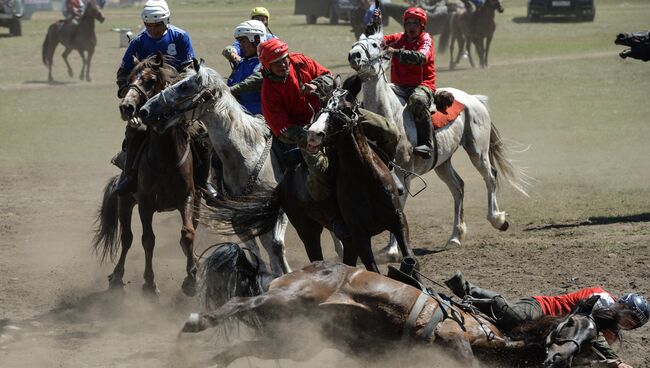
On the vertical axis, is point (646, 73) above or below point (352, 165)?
below

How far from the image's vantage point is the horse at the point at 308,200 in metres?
7.39

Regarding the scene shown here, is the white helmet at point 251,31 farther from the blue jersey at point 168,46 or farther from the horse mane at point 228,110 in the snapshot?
the horse mane at point 228,110

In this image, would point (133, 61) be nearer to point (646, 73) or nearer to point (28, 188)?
point (28, 188)

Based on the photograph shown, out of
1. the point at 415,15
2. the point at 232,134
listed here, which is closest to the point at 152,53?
the point at 232,134

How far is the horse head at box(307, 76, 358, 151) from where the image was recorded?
669cm

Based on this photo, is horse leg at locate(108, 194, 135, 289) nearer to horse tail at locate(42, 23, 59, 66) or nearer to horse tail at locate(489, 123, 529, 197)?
horse tail at locate(489, 123, 529, 197)

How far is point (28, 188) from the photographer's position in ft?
49.4

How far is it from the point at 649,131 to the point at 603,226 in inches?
308

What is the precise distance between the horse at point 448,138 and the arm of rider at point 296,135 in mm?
1878

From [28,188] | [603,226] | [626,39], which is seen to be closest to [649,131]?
[626,39]

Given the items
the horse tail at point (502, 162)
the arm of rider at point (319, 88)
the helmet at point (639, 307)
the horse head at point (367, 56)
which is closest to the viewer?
the helmet at point (639, 307)

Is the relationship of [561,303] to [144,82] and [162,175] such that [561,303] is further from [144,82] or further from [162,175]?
[144,82]

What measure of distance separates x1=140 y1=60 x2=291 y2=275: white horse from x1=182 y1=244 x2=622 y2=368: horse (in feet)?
9.09

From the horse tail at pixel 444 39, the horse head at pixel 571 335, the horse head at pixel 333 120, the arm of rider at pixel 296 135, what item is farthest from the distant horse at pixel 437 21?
the horse head at pixel 571 335
